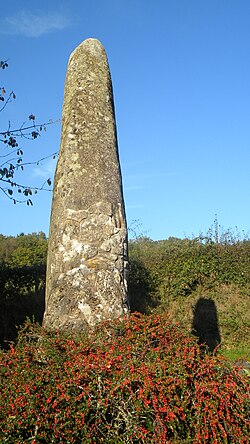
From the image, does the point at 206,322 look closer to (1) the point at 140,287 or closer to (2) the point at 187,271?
(2) the point at 187,271

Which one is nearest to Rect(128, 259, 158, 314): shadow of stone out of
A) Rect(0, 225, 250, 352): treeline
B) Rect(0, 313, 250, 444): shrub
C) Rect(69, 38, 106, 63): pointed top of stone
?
Rect(0, 225, 250, 352): treeline

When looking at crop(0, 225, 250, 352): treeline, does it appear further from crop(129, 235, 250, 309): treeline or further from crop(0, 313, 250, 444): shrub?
crop(0, 313, 250, 444): shrub

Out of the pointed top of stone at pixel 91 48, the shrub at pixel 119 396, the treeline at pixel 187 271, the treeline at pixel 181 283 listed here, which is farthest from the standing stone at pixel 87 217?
the treeline at pixel 187 271

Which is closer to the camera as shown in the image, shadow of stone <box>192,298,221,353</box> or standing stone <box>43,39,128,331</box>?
standing stone <box>43,39,128,331</box>

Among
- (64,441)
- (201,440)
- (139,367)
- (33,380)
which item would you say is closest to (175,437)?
(201,440)

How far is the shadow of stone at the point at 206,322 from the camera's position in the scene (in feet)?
37.5

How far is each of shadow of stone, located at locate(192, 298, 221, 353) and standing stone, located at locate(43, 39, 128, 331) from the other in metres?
6.57

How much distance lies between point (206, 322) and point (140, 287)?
2522 mm

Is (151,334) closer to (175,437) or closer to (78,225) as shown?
(175,437)

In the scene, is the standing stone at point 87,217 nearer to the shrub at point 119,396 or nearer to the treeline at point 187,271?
the shrub at point 119,396

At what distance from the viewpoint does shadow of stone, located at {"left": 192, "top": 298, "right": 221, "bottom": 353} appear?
37.5ft

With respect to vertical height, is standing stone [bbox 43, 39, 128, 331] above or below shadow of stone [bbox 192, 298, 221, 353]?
above

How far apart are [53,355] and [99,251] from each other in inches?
61.5

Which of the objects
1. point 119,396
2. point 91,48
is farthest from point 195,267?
point 119,396
